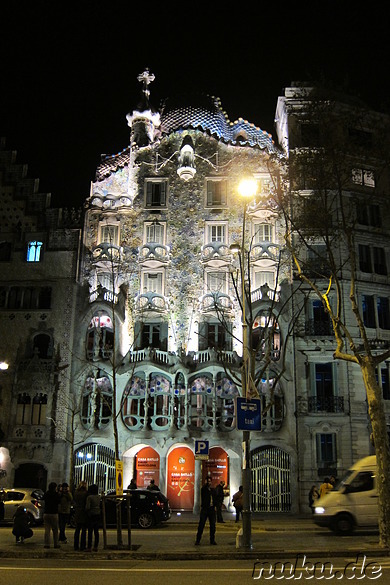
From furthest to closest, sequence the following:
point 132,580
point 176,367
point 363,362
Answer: point 176,367, point 363,362, point 132,580

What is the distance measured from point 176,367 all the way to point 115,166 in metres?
16.0

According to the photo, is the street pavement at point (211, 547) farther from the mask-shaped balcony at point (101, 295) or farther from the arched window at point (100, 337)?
the mask-shaped balcony at point (101, 295)

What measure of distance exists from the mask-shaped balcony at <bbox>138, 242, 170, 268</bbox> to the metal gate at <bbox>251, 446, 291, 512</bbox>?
13.1m

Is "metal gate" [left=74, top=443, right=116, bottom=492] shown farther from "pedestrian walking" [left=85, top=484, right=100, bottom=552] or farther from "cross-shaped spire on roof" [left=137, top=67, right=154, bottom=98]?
"cross-shaped spire on roof" [left=137, top=67, right=154, bottom=98]

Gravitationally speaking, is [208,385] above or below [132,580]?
above

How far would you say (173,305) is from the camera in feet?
123

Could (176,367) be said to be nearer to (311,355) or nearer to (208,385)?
(208,385)

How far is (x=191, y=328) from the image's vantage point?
36.9 meters

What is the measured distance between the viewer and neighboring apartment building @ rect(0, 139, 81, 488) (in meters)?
34.5

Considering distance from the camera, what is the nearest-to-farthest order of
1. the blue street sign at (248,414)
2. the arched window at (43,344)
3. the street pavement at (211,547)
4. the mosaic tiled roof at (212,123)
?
the street pavement at (211,547) → the blue street sign at (248,414) → the arched window at (43,344) → the mosaic tiled roof at (212,123)

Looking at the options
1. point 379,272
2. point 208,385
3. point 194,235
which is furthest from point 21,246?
point 379,272

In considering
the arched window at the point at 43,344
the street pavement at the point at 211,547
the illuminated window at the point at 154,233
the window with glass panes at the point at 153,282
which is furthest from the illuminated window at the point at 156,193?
the street pavement at the point at 211,547

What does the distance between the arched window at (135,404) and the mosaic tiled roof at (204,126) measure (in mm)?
15468

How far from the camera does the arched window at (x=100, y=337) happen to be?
118 ft
